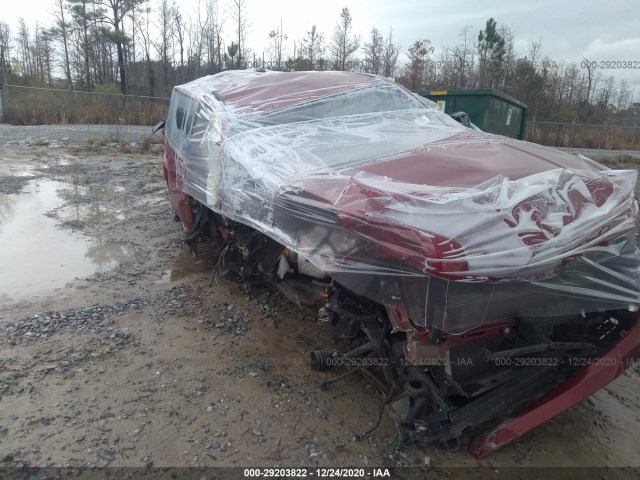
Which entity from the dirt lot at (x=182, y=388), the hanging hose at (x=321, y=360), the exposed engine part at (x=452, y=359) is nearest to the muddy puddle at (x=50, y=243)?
the dirt lot at (x=182, y=388)

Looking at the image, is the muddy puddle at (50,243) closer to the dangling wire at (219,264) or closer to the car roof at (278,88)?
the dangling wire at (219,264)

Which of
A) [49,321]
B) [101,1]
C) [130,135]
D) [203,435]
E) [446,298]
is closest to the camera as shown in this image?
[446,298]

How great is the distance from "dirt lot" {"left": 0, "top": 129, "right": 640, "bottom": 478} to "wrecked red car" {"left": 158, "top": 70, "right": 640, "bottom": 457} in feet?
0.85

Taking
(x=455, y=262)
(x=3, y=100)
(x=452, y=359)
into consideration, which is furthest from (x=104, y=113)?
(x=455, y=262)

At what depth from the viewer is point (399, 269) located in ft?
6.41

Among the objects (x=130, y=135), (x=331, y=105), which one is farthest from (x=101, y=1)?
(x=331, y=105)

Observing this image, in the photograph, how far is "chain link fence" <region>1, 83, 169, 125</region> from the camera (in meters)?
19.6

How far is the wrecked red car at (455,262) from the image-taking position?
6.23 feet

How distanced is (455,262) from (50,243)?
193 inches

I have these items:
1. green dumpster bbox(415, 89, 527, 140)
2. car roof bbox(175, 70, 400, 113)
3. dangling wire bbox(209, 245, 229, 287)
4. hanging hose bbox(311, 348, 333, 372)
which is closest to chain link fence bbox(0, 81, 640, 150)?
green dumpster bbox(415, 89, 527, 140)

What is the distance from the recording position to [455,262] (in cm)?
177

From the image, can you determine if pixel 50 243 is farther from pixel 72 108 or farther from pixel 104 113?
pixel 72 108

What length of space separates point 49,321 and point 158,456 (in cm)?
178

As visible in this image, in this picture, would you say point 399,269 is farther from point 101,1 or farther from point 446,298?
point 101,1
